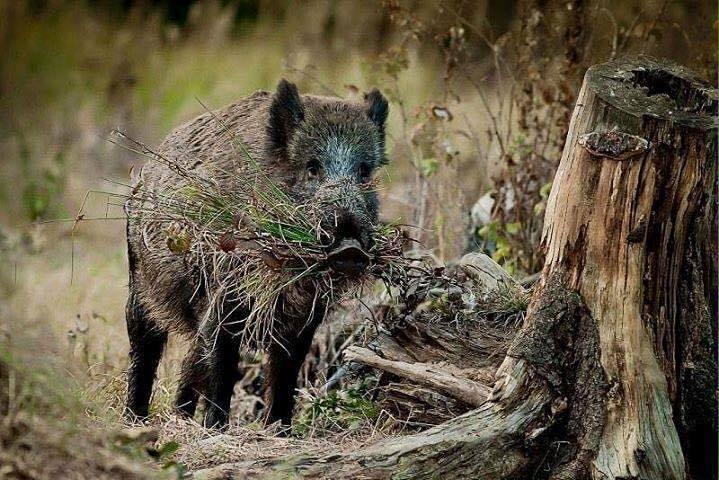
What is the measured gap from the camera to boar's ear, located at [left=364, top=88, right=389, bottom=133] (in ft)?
20.5

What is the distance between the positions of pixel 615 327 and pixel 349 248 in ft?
3.87

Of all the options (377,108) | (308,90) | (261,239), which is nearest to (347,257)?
(261,239)

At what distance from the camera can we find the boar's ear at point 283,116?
5.95m

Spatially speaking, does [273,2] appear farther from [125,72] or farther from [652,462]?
[652,462]

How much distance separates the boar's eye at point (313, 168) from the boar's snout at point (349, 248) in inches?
28.0

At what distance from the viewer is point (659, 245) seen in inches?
179

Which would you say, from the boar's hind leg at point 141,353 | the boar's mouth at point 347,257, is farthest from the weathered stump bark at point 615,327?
the boar's hind leg at point 141,353

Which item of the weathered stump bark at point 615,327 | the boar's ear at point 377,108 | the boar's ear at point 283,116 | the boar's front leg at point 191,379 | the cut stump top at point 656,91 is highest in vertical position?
the cut stump top at point 656,91

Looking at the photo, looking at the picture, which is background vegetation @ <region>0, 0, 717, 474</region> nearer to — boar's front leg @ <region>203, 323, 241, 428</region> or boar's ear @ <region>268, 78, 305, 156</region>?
boar's front leg @ <region>203, 323, 241, 428</region>

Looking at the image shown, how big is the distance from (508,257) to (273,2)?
454 centimetres

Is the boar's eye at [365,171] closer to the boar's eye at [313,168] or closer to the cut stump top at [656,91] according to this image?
the boar's eye at [313,168]

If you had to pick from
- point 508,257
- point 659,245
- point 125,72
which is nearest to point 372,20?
point 125,72

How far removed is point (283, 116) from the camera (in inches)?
235

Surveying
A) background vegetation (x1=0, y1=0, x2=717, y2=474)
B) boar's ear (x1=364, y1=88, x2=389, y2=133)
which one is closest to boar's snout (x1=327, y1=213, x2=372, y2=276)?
Answer: background vegetation (x1=0, y1=0, x2=717, y2=474)
